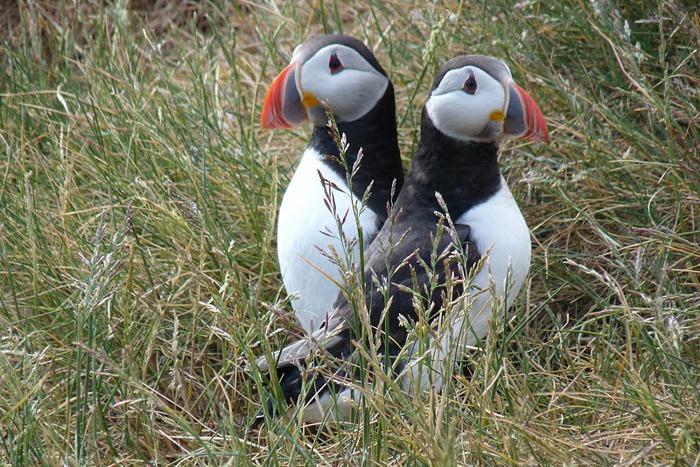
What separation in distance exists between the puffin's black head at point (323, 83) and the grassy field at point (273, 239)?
29cm

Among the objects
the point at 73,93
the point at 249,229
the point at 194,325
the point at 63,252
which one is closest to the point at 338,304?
the point at 194,325

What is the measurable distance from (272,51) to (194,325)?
1833 millimetres

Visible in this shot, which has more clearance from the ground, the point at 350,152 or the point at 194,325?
the point at 350,152

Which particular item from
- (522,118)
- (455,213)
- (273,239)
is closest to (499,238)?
(455,213)

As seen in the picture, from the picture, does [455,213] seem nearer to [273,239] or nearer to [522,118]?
[522,118]

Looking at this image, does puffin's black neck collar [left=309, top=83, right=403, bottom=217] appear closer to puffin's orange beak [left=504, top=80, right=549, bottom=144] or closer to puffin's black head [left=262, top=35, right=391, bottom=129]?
puffin's black head [left=262, top=35, right=391, bottom=129]

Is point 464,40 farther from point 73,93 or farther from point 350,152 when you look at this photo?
point 73,93

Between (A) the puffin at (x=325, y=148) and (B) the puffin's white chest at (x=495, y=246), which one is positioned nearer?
(B) the puffin's white chest at (x=495, y=246)

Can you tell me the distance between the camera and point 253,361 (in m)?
2.29

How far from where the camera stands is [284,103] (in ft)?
11.6

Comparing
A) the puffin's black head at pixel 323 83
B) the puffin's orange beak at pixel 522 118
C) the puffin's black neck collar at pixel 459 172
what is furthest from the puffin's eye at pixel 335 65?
the puffin's orange beak at pixel 522 118

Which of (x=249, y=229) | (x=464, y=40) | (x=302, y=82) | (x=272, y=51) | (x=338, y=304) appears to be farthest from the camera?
(x=272, y=51)

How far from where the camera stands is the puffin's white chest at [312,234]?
340cm

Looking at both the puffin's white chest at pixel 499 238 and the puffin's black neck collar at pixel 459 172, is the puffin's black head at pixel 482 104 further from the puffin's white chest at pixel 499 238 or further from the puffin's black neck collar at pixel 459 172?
the puffin's white chest at pixel 499 238
